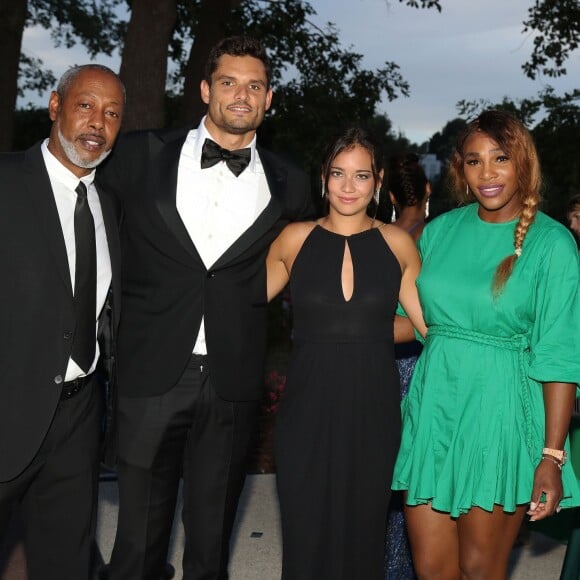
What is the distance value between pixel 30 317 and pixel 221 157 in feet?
3.74

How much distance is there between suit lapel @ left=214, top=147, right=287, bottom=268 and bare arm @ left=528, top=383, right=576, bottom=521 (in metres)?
1.42

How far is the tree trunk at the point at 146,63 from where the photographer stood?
9180 millimetres

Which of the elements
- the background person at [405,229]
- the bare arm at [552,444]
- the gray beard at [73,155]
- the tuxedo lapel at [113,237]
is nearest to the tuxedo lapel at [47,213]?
the gray beard at [73,155]

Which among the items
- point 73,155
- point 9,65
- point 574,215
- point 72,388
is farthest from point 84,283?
point 9,65

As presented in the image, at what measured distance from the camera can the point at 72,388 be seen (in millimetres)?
3783

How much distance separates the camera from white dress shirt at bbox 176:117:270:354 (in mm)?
4148

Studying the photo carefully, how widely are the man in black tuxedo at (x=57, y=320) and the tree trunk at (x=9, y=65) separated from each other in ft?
32.4

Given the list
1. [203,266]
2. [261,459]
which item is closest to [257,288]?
[203,266]

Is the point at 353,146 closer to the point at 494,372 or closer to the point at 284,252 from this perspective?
Answer: the point at 284,252

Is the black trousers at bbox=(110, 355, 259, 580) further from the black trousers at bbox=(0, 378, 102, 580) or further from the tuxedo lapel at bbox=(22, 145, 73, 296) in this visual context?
the tuxedo lapel at bbox=(22, 145, 73, 296)

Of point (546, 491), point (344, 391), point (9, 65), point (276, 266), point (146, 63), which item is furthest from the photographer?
point (9, 65)

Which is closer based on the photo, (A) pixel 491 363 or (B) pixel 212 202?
(A) pixel 491 363

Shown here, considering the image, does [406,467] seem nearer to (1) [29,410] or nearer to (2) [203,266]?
(2) [203,266]

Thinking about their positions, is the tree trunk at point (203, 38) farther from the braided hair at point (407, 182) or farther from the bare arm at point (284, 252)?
the bare arm at point (284, 252)
